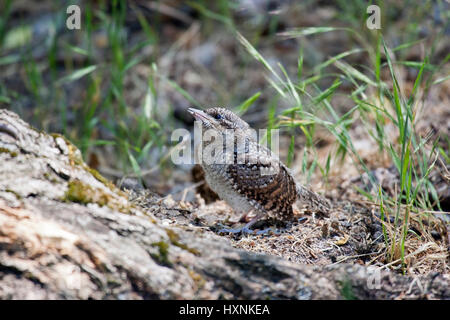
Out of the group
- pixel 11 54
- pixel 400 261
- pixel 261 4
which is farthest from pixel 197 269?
pixel 11 54

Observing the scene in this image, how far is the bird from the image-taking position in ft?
14.2

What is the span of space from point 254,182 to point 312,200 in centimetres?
59

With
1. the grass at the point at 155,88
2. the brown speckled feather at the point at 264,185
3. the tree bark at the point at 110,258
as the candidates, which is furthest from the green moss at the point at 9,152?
the brown speckled feather at the point at 264,185

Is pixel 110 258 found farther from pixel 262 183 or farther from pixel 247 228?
pixel 262 183

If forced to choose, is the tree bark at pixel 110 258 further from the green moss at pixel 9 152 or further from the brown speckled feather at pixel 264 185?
the brown speckled feather at pixel 264 185

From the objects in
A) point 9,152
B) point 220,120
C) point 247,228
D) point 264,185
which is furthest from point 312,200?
point 9,152

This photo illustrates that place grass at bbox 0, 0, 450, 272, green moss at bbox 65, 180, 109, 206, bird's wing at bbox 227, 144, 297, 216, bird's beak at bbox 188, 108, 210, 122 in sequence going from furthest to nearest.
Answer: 1. grass at bbox 0, 0, 450, 272
2. bird's beak at bbox 188, 108, 210, 122
3. bird's wing at bbox 227, 144, 297, 216
4. green moss at bbox 65, 180, 109, 206

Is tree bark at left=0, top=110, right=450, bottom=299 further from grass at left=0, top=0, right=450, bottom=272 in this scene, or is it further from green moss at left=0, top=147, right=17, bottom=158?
grass at left=0, top=0, right=450, bottom=272

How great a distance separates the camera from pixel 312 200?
176 inches

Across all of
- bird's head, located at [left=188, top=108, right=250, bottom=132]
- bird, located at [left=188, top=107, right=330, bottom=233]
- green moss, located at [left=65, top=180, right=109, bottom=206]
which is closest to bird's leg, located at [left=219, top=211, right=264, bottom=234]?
bird, located at [left=188, top=107, right=330, bottom=233]

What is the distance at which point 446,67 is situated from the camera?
6.66m

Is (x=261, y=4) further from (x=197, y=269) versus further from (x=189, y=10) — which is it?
(x=197, y=269)

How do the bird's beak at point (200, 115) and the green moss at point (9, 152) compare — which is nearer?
the green moss at point (9, 152)

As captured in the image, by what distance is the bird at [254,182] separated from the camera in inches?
170
